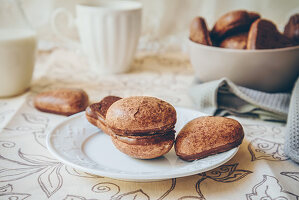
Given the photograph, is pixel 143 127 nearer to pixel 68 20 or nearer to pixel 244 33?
pixel 244 33

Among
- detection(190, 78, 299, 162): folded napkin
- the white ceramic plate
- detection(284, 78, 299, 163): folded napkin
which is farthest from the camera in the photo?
detection(190, 78, 299, 162): folded napkin

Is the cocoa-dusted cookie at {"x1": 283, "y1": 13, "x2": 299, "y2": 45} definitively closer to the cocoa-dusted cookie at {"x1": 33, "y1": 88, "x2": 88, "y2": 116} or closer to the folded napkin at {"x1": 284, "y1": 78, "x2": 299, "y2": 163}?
the folded napkin at {"x1": 284, "y1": 78, "x2": 299, "y2": 163}

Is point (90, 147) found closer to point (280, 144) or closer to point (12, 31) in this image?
point (280, 144)

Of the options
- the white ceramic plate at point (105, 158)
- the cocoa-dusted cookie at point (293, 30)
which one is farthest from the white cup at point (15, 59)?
the cocoa-dusted cookie at point (293, 30)

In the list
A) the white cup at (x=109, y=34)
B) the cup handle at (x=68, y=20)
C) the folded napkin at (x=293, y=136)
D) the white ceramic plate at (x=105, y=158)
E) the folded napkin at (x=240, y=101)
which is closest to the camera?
the white ceramic plate at (x=105, y=158)

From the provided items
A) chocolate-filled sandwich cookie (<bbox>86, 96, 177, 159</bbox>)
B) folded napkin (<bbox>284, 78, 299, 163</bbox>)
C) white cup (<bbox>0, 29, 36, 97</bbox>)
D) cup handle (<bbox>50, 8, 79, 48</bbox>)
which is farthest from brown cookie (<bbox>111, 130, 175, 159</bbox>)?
cup handle (<bbox>50, 8, 79, 48</bbox>)

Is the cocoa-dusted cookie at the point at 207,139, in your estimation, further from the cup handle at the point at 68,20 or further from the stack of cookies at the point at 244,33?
the cup handle at the point at 68,20

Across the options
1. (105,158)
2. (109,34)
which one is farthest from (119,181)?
(109,34)
